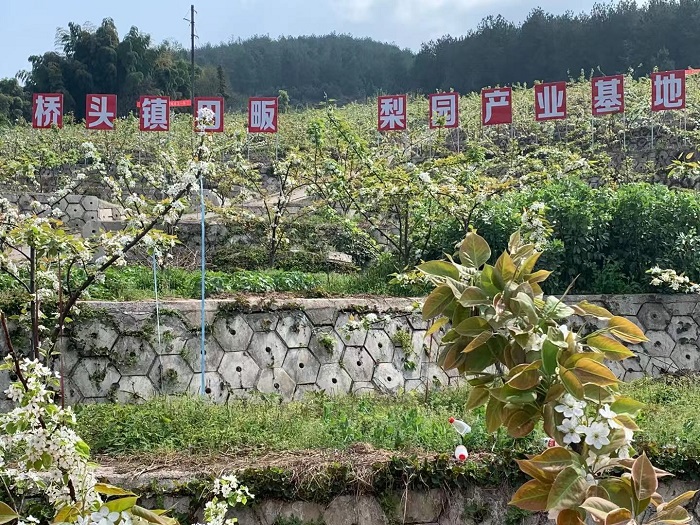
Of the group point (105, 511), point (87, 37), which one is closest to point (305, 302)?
point (105, 511)

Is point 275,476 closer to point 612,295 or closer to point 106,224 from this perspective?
point 612,295

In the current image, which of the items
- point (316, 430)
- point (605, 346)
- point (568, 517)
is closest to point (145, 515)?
point (568, 517)

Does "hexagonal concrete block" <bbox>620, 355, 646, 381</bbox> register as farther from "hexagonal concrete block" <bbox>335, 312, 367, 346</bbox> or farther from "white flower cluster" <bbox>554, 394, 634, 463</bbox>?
"white flower cluster" <bbox>554, 394, 634, 463</bbox>

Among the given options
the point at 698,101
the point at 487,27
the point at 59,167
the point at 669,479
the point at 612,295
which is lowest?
the point at 669,479

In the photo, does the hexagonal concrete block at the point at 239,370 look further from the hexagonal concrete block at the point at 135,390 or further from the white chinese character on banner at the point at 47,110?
the white chinese character on banner at the point at 47,110

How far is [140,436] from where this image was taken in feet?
17.8

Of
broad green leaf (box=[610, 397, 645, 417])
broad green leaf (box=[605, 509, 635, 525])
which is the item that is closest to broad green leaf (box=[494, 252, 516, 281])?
broad green leaf (box=[610, 397, 645, 417])

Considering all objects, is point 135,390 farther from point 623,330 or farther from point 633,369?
point 623,330

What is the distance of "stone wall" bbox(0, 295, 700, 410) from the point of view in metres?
7.18

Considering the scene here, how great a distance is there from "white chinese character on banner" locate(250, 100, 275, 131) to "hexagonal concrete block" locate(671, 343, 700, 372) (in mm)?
9332

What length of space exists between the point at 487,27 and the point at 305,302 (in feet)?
112

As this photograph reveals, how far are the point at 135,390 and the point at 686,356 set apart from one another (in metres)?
6.00

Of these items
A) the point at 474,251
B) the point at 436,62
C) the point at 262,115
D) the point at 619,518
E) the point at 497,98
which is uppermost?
the point at 436,62

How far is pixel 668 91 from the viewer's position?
14.8 meters
